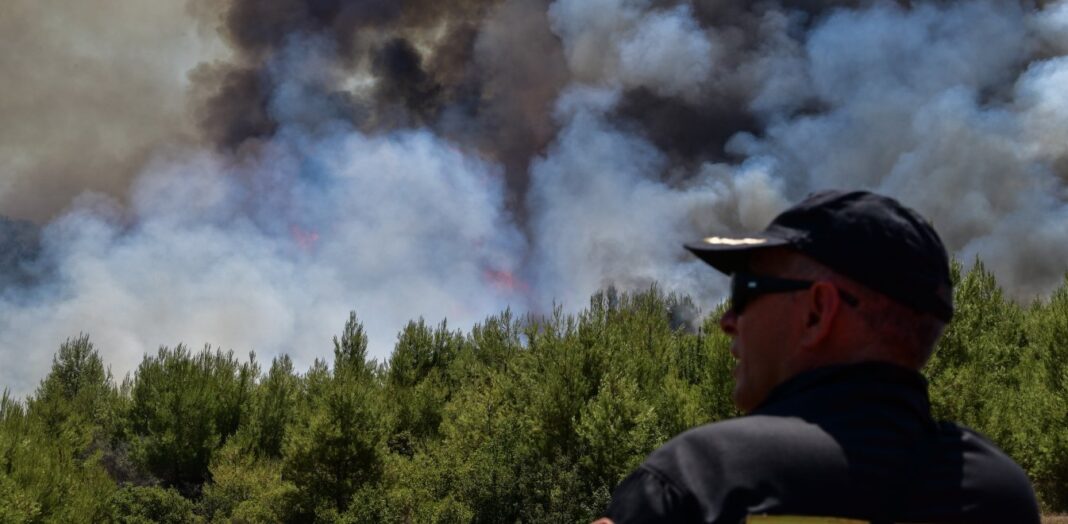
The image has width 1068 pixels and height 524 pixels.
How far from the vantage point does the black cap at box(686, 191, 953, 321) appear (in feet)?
5.63

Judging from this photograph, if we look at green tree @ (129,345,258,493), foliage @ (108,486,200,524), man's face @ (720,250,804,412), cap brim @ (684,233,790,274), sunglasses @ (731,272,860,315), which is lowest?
man's face @ (720,250,804,412)

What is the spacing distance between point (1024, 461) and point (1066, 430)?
2373 millimetres

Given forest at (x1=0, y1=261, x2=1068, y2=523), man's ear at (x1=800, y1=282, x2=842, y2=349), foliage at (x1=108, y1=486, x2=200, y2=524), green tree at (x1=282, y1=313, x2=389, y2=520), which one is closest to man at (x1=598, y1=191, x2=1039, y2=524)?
man's ear at (x1=800, y1=282, x2=842, y2=349)

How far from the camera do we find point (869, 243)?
5.65 ft

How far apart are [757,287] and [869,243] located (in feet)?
0.73

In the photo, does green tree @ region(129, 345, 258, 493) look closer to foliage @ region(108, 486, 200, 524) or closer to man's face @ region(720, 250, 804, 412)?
foliage @ region(108, 486, 200, 524)

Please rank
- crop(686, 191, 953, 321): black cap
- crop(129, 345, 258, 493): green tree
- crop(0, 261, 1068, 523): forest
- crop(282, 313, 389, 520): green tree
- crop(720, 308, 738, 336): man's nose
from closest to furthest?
crop(686, 191, 953, 321): black cap < crop(720, 308, 738, 336): man's nose < crop(0, 261, 1068, 523): forest < crop(282, 313, 389, 520): green tree < crop(129, 345, 258, 493): green tree

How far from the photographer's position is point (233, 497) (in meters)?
45.3

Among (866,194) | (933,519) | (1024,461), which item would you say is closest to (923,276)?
(866,194)

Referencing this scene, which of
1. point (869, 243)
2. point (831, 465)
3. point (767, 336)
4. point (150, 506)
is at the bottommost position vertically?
point (831, 465)

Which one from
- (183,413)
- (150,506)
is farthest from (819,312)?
(183,413)

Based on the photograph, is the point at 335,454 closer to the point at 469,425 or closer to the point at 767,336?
the point at 469,425

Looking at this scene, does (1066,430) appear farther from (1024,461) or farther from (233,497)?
(233,497)

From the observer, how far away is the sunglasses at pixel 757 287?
1.74m
